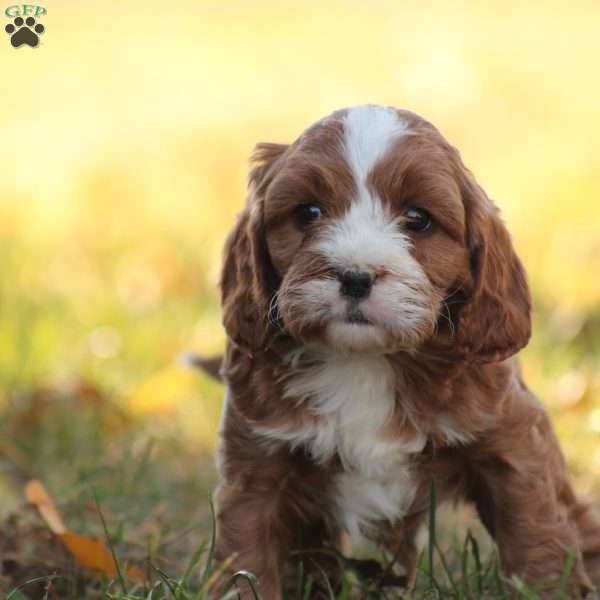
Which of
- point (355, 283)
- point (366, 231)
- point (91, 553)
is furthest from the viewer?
point (91, 553)

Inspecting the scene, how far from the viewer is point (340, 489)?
156 inches

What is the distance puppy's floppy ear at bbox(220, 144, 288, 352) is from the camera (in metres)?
3.87

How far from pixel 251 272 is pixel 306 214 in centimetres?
27

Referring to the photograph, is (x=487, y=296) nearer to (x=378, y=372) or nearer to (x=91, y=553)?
(x=378, y=372)

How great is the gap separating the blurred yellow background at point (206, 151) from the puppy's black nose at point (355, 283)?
2290 millimetres

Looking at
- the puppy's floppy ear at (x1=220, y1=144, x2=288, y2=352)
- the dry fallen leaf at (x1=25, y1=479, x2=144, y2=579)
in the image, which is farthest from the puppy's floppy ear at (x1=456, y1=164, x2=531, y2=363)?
the dry fallen leaf at (x1=25, y1=479, x2=144, y2=579)

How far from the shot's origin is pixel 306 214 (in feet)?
12.4

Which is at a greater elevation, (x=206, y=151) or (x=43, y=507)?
(x=206, y=151)

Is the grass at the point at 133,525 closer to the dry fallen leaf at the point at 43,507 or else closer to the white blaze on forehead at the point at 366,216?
the dry fallen leaf at the point at 43,507

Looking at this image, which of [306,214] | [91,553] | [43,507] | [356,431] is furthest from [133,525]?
[306,214]

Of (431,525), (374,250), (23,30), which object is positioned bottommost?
(431,525)

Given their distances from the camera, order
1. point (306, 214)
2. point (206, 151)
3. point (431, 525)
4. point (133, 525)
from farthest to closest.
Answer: point (206, 151)
point (133, 525)
point (431, 525)
point (306, 214)

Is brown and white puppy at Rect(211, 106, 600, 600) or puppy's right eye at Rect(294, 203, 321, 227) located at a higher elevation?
puppy's right eye at Rect(294, 203, 321, 227)

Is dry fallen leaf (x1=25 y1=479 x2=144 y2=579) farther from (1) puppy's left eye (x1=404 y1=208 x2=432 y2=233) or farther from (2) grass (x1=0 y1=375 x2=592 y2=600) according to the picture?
(1) puppy's left eye (x1=404 y1=208 x2=432 y2=233)
